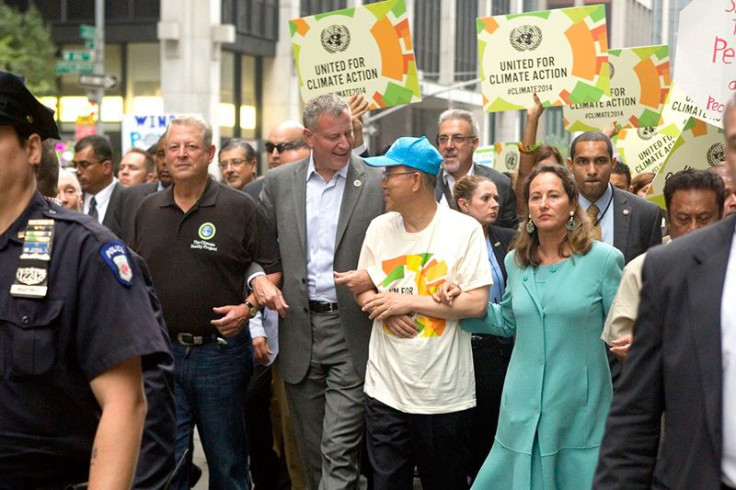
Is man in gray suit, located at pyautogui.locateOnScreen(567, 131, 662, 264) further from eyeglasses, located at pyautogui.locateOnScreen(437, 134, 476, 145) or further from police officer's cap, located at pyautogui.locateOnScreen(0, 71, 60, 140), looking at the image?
police officer's cap, located at pyautogui.locateOnScreen(0, 71, 60, 140)

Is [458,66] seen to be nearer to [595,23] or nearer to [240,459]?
[595,23]

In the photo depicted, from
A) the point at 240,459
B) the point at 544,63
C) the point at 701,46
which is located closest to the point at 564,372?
the point at 240,459

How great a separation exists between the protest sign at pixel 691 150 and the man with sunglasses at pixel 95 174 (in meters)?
4.09

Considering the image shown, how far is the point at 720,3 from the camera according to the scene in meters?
7.95

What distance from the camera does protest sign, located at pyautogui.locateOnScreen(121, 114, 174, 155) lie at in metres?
18.3

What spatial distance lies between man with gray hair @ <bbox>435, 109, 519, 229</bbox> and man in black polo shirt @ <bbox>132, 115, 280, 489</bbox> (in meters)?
1.95

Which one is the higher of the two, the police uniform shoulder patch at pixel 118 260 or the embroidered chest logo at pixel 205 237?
the police uniform shoulder patch at pixel 118 260

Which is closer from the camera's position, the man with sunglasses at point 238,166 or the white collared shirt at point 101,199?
the white collared shirt at point 101,199

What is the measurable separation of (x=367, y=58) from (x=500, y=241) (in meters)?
2.43

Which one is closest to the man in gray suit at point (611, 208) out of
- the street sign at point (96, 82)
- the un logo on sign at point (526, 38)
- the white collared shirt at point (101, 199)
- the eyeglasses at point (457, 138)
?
the eyeglasses at point (457, 138)

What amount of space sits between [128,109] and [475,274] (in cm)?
3628

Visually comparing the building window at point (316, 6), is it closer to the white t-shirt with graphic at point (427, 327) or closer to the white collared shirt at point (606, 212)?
the white collared shirt at point (606, 212)

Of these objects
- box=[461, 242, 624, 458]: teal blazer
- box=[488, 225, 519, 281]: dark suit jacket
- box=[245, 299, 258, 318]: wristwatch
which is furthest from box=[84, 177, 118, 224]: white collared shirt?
box=[461, 242, 624, 458]: teal blazer

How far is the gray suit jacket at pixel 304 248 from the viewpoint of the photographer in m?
6.83
